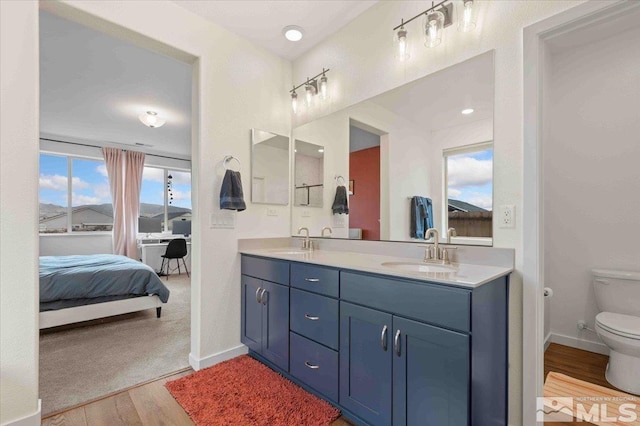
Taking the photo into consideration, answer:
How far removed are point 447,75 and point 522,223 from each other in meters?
0.99

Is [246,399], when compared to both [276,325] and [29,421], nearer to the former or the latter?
[276,325]

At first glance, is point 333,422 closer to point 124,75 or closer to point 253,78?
point 253,78

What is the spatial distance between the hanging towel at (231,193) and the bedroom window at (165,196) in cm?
496

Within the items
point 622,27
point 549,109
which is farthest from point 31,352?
point 622,27

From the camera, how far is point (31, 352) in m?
1.55

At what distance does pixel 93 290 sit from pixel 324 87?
9.97ft

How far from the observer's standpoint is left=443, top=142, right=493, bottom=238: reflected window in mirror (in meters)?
1.64

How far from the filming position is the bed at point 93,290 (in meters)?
2.78

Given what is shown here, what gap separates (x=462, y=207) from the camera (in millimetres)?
1776

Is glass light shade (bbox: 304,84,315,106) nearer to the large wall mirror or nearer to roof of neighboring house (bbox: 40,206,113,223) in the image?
the large wall mirror

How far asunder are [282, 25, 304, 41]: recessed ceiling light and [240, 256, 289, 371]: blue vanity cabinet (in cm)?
187

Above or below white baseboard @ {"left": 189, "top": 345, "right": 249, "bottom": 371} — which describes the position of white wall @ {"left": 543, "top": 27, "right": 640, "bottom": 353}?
above

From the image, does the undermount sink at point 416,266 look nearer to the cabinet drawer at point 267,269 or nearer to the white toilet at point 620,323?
the cabinet drawer at point 267,269

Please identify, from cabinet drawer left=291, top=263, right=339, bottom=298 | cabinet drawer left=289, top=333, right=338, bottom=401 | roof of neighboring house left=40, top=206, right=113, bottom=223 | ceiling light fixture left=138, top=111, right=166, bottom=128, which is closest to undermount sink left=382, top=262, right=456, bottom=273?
cabinet drawer left=291, top=263, right=339, bottom=298
